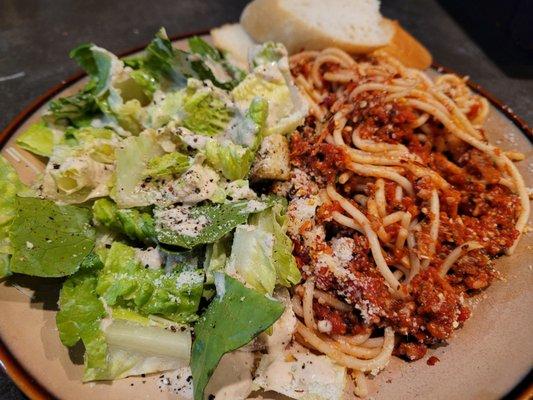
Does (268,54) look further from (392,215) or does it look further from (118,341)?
(118,341)

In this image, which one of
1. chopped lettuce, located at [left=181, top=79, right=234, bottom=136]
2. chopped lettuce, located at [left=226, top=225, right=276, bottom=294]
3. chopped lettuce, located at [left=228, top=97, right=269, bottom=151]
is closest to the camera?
chopped lettuce, located at [left=226, top=225, right=276, bottom=294]

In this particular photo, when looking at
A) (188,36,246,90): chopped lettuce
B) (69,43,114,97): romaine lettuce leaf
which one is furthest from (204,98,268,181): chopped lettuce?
(69,43,114,97): romaine lettuce leaf

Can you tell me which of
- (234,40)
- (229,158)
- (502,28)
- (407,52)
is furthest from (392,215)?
(502,28)

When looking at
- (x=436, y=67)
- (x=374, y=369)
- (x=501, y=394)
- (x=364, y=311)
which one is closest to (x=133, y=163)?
(x=364, y=311)

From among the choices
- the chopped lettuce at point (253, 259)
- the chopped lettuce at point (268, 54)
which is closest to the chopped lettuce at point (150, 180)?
the chopped lettuce at point (253, 259)

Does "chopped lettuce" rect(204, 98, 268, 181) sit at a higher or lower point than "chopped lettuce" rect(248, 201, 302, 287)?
higher

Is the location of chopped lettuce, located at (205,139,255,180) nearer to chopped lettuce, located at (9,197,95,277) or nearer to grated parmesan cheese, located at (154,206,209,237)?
grated parmesan cheese, located at (154,206,209,237)
